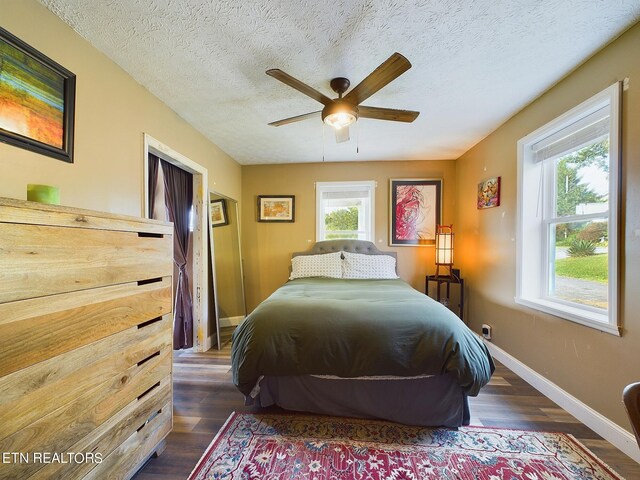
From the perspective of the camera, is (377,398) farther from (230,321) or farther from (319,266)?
(230,321)

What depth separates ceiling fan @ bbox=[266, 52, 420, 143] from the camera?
56.1 inches

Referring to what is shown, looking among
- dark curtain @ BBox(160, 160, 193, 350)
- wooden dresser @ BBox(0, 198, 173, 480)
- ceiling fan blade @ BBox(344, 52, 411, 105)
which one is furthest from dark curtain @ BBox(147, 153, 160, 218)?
ceiling fan blade @ BBox(344, 52, 411, 105)

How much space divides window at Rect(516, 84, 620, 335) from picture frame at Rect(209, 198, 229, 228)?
332 cm

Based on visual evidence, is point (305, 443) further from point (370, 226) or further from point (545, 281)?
point (370, 226)

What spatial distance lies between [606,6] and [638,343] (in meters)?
1.85

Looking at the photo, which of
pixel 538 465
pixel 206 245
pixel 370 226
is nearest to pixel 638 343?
pixel 538 465

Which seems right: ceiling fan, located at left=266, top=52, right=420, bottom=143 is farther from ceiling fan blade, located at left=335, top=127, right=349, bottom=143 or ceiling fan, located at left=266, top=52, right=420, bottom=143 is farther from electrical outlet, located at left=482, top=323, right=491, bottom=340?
electrical outlet, located at left=482, top=323, right=491, bottom=340

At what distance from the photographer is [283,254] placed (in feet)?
12.8

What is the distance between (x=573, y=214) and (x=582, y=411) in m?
1.41

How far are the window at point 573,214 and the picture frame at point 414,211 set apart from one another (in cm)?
136

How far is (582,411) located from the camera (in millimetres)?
1689

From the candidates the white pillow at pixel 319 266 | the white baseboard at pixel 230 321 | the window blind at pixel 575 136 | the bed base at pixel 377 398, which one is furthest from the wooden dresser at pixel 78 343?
the window blind at pixel 575 136

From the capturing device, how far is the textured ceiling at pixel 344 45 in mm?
1335

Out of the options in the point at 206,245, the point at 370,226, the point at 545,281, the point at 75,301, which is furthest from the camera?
the point at 370,226
